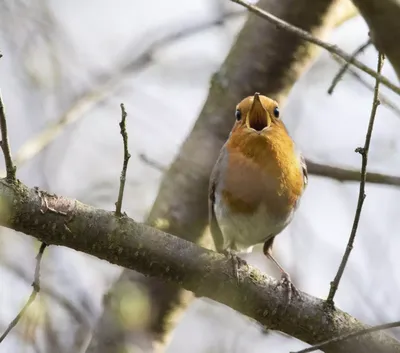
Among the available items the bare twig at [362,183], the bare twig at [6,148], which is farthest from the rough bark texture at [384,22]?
the bare twig at [6,148]

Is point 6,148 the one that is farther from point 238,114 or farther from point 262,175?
point 238,114

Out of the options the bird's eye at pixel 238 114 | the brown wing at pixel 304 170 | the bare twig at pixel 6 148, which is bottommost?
the bare twig at pixel 6 148

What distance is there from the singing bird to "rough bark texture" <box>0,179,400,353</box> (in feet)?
2.11

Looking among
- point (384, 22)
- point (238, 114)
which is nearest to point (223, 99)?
point (238, 114)

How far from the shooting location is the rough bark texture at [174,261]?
1915 mm

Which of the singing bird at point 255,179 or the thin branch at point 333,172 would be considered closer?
the singing bird at point 255,179

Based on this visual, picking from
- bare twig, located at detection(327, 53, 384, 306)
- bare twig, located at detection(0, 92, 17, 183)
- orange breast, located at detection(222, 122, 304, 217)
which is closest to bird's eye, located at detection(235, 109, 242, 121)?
orange breast, located at detection(222, 122, 304, 217)

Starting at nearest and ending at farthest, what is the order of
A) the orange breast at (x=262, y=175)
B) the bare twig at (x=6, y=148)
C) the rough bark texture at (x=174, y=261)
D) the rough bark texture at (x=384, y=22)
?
1. the rough bark texture at (x=384, y=22)
2. the bare twig at (x=6, y=148)
3. the rough bark texture at (x=174, y=261)
4. the orange breast at (x=262, y=175)

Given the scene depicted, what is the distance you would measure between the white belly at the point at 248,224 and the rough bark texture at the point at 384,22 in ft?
5.60

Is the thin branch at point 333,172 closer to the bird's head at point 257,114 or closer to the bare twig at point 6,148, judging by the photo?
the bird's head at point 257,114

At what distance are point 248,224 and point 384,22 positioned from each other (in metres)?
1.86

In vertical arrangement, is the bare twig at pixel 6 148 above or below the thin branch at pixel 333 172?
below

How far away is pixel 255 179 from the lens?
9.51ft

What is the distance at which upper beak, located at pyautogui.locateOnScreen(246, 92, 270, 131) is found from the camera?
3.14 meters
